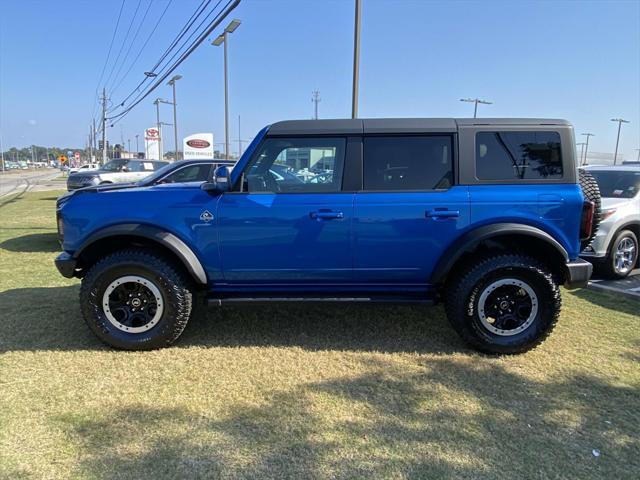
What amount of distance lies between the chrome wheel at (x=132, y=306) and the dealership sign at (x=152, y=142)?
3195 cm

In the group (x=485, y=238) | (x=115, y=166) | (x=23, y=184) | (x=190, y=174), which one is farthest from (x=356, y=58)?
(x=23, y=184)

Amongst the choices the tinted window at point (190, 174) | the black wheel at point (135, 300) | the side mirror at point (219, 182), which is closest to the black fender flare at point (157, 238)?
the black wheel at point (135, 300)

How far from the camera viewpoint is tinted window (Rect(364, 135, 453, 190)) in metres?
3.75

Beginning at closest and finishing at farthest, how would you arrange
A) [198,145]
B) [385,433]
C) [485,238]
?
[385,433] < [485,238] < [198,145]

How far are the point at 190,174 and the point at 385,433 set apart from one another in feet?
21.9

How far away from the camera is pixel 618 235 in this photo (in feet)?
20.0

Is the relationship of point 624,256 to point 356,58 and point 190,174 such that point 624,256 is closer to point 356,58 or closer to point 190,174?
point 356,58

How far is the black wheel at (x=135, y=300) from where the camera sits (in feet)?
12.3

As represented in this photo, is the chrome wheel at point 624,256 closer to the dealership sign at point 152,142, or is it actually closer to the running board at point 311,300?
the running board at point 311,300

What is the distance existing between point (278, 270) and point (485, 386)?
1.83 m

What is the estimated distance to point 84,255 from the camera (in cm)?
391

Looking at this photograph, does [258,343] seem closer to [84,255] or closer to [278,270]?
[278,270]

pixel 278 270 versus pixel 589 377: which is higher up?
pixel 278 270

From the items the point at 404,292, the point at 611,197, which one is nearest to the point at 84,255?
the point at 404,292
